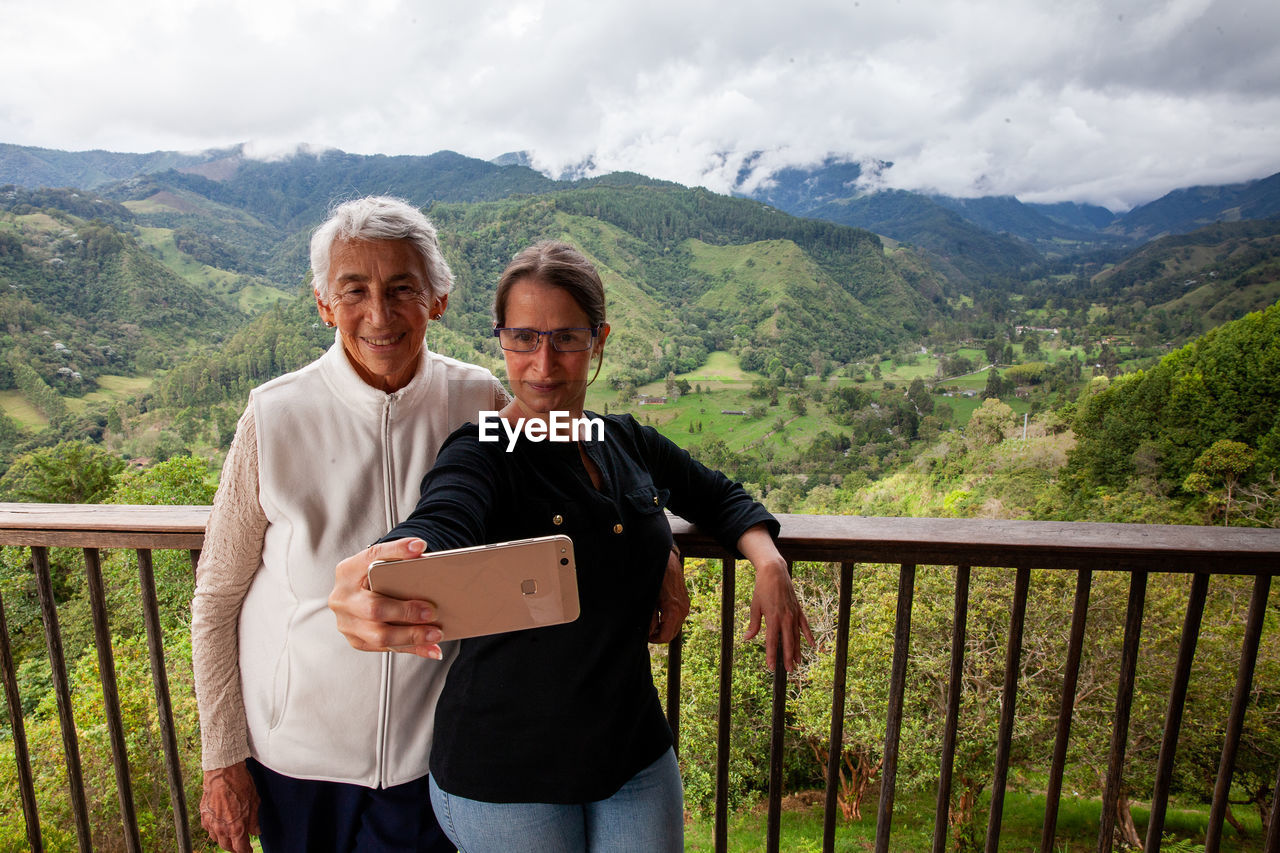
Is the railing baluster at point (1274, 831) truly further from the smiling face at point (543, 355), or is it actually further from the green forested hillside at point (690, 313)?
the green forested hillside at point (690, 313)

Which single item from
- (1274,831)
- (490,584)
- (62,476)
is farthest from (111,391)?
(1274,831)

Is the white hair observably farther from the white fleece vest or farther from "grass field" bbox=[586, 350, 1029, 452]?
"grass field" bbox=[586, 350, 1029, 452]

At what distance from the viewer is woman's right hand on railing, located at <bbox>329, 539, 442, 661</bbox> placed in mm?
618

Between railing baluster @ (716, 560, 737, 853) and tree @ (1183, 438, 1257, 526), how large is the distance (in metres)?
25.0

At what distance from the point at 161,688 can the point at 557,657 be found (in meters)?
1.13

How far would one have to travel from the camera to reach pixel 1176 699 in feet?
4.62

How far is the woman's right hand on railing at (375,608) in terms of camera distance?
0.62 meters

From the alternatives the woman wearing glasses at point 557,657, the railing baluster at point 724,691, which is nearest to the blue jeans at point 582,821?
the woman wearing glasses at point 557,657

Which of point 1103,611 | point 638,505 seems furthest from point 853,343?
point 638,505

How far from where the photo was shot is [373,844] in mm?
1145

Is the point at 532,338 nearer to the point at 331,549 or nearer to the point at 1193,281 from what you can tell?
the point at 331,549

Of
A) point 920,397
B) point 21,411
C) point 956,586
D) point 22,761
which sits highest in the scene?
point 956,586

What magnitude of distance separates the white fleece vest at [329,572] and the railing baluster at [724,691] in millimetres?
542

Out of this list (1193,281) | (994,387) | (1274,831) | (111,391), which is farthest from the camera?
(994,387)
